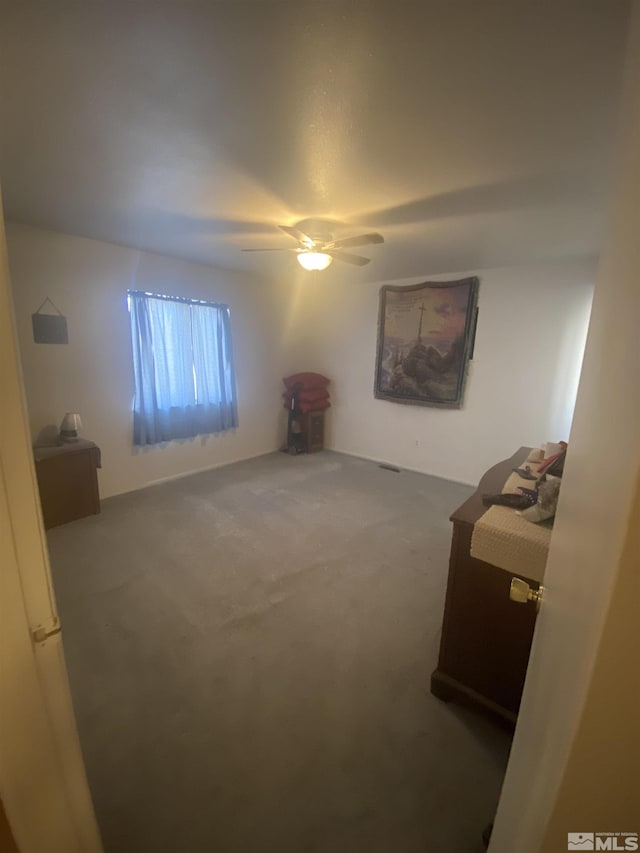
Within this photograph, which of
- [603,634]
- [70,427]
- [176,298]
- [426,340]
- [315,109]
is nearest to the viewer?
[603,634]

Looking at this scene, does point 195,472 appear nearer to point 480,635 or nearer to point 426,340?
point 426,340

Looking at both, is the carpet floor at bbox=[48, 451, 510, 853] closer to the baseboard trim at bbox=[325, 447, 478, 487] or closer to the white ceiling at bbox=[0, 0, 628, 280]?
the baseboard trim at bbox=[325, 447, 478, 487]

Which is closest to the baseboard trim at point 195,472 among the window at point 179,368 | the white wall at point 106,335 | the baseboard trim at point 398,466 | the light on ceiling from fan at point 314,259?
the white wall at point 106,335

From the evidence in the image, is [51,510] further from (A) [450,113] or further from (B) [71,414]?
(A) [450,113]

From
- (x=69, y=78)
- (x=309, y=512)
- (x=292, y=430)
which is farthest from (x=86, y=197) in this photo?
(x=292, y=430)

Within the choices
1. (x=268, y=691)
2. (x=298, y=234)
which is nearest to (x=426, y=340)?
(x=298, y=234)

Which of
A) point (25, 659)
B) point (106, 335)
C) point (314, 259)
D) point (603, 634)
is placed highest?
point (314, 259)

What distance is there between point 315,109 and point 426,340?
9.56ft

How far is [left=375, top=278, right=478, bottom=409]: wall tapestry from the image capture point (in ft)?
12.3

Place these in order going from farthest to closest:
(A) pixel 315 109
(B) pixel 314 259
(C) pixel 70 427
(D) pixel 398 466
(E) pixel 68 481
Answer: (D) pixel 398 466 < (C) pixel 70 427 < (E) pixel 68 481 < (B) pixel 314 259 < (A) pixel 315 109

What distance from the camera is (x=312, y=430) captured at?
490 centimetres

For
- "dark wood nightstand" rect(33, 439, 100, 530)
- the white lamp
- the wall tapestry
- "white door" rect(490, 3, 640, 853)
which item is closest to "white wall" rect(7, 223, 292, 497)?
the white lamp

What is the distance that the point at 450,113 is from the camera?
131 centimetres

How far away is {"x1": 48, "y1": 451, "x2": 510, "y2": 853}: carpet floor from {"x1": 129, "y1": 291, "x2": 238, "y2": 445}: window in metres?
1.13
